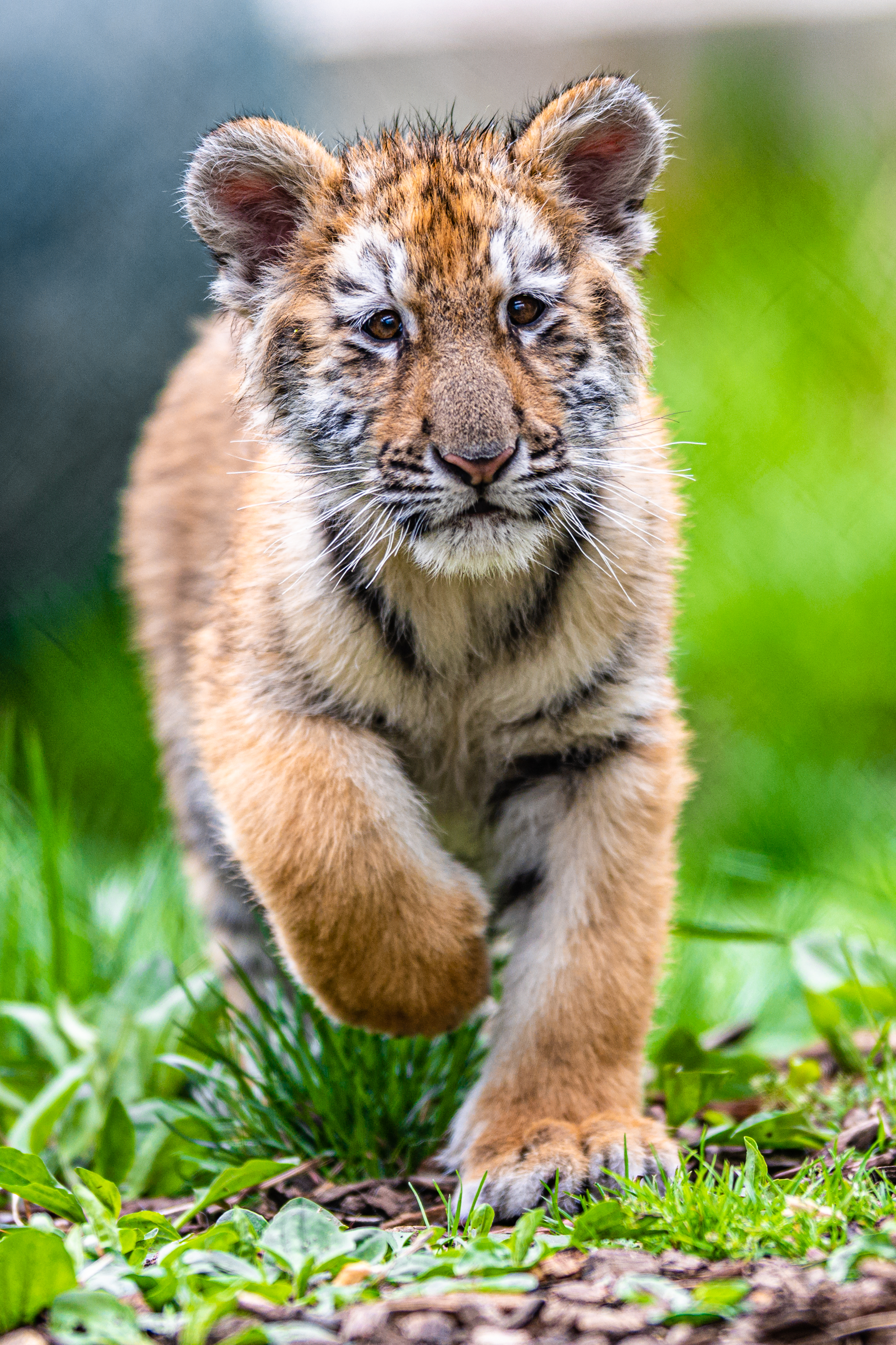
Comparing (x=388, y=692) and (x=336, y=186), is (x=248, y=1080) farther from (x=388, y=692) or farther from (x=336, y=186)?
(x=336, y=186)

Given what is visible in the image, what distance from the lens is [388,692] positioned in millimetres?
3121

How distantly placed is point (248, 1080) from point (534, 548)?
1.40 meters

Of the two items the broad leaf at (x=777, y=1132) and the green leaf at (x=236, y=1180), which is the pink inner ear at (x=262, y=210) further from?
the broad leaf at (x=777, y=1132)

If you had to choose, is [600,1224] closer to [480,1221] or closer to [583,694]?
[480,1221]

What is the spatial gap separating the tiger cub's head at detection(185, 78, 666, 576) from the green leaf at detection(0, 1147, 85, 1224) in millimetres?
1397

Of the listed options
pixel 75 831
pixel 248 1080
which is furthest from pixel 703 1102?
pixel 75 831

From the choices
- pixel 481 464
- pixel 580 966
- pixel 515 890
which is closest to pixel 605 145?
pixel 481 464

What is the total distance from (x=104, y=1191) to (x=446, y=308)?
6.11 ft

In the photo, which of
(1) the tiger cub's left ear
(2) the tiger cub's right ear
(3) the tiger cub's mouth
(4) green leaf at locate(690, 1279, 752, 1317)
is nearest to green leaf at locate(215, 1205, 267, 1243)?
(4) green leaf at locate(690, 1279, 752, 1317)

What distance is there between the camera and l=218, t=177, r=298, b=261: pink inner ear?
10.7 feet

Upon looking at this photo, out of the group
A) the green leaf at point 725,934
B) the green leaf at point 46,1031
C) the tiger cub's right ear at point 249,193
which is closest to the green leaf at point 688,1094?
the green leaf at point 725,934

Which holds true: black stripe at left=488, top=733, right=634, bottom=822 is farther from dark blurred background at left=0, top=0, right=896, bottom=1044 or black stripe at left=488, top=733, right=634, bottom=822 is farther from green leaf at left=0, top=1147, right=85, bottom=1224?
dark blurred background at left=0, top=0, right=896, bottom=1044

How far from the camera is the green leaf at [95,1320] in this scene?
192 cm

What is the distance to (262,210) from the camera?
3.31 m
